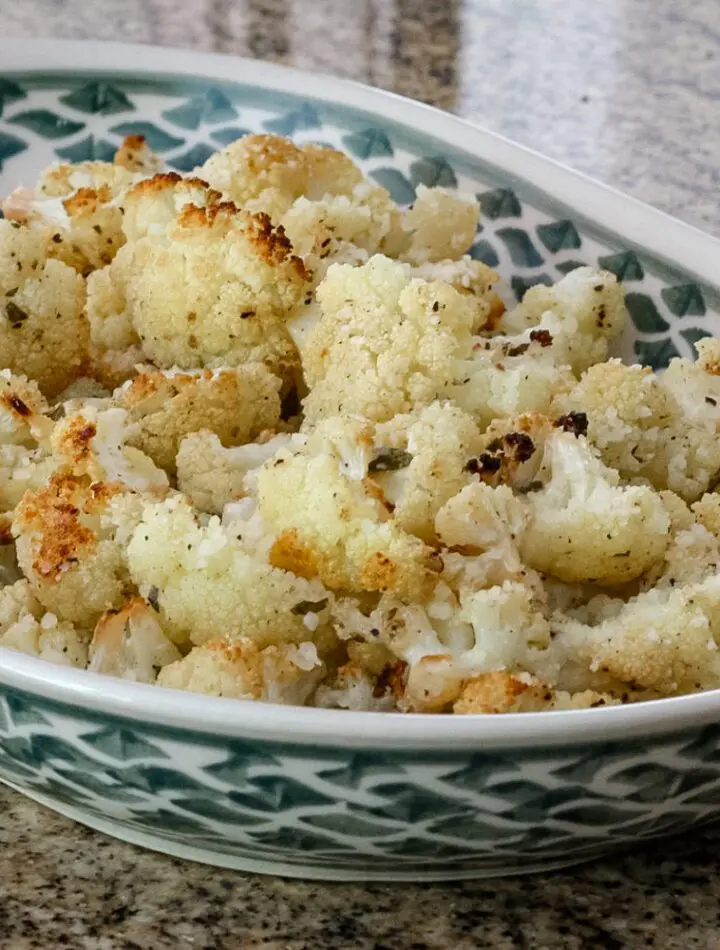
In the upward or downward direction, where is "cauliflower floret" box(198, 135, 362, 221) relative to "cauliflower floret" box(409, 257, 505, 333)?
upward

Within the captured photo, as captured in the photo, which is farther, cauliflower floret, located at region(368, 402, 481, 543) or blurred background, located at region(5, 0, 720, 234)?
blurred background, located at region(5, 0, 720, 234)

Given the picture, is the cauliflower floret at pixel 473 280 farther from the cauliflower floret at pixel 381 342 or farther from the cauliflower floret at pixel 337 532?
the cauliflower floret at pixel 337 532

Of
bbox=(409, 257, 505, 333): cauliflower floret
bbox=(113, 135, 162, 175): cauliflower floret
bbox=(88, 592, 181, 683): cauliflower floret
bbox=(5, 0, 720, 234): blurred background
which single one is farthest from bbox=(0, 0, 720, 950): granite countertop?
bbox=(113, 135, 162, 175): cauliflower floret

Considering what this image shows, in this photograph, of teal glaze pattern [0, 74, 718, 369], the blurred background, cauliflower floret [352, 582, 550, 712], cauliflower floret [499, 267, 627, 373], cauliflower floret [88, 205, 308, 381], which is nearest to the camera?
cauliflower floret [352, 582, 550, 712]

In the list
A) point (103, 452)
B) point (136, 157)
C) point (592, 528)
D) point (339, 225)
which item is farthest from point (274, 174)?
point (592, 528)

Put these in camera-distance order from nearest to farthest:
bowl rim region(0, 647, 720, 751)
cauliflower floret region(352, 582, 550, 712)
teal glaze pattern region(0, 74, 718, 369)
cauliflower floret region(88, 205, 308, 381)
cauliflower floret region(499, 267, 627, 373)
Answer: bowl rim region(0, 647, 720, 751)
cauliflower floret region(352, 582, 550, 712)
cauliflower floret region(88, 205, 308, 381)
cauliflower floret region(499, 267, 627, 373)
teal glaze pattern region(0, 74, 718, 369)

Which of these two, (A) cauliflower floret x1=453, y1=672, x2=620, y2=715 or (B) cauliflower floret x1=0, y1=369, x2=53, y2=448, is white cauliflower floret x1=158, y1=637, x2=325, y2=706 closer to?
(A) cauliflower floret x1=453, y1=672, x2=620, y2=715

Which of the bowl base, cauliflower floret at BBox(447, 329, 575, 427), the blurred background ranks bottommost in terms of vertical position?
the blurred background

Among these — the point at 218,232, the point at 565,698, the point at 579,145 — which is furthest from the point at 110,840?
the point at 579,145
